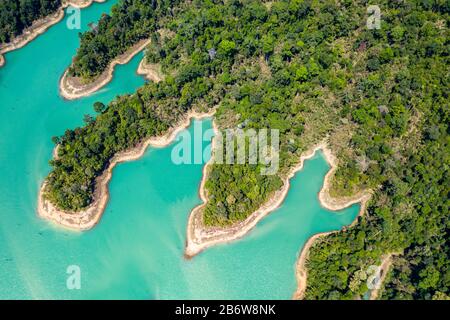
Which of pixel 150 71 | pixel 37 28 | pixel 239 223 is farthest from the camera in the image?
pixel 37 28

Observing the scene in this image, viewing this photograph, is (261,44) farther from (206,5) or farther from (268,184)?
(268,184)

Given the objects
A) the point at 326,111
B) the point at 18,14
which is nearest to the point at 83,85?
the point at 18,14

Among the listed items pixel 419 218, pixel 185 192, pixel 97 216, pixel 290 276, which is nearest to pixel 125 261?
pixel 97 216

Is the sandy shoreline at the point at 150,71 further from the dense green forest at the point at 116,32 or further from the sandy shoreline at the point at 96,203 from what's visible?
the sandy shoreline at the point at 96,203

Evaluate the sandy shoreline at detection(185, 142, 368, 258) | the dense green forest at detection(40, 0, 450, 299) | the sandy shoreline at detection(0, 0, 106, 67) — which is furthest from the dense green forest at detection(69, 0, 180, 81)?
the sandy shoreline at detection(185, 142, 368, 258)

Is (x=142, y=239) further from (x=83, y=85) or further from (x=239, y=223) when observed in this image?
(x=83, y=85)
